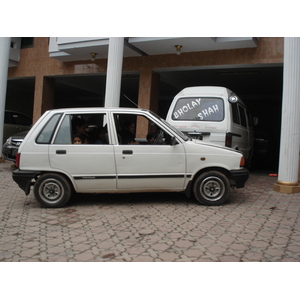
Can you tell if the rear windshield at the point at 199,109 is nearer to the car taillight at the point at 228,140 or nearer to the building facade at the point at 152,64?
the car taillight at the point at 228,140

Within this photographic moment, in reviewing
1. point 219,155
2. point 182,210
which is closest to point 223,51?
point 219,155

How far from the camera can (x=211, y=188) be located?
557 centimetres

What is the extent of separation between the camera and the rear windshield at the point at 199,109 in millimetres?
7355

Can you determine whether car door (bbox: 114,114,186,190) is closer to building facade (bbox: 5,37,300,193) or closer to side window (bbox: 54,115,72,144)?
side window (bbox: 54,115,72,144)

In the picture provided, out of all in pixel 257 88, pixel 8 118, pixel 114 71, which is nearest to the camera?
pixel 114 71

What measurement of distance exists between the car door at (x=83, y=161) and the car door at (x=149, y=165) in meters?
0.16

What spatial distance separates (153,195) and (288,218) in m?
2.59

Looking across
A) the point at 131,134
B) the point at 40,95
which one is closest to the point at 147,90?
the point at 40,95

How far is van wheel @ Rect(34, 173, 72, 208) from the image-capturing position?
17.6 feet

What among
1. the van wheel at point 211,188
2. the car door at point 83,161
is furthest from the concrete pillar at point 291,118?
the car door at point 83,161

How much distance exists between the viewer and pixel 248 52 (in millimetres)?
9977

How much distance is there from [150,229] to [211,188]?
1.65m

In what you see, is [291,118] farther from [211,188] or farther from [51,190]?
[51,190]

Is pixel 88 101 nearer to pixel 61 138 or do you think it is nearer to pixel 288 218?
pixel 61 138
